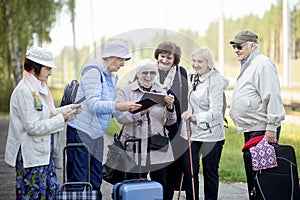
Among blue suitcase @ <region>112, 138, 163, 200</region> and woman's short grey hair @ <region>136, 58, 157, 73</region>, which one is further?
woman's short grey hair @ <region>136, 58, 157, 73</region>

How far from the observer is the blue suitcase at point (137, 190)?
4.80 metres

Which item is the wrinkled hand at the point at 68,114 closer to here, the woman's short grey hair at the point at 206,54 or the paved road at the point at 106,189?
the woman's short grey hair at the point at 206,54

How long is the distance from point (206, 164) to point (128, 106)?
1158 mm

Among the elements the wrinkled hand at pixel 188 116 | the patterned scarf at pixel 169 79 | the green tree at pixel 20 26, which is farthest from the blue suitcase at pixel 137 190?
the green tree at pixel 20 26

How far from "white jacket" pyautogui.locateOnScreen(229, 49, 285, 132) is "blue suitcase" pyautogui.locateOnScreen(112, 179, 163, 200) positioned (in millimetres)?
1165

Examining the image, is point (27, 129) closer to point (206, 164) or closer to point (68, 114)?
point (68, 114)

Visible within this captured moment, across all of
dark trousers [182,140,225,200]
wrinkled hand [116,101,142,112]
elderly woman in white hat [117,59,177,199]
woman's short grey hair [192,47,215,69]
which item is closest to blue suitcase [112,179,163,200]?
elderly woman in white hat [117,59,177,199]

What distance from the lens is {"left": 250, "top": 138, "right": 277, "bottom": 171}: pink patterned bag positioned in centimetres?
538

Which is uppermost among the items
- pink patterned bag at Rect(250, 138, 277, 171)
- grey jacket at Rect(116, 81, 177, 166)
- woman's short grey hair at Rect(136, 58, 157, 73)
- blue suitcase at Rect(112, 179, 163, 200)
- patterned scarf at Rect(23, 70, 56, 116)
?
woman's short grey hair at Rect(136, 58, 157, 73)

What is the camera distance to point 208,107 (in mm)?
5605

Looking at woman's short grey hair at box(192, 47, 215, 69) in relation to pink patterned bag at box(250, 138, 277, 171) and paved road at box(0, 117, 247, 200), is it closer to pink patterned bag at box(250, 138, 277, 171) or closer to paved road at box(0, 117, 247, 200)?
pink patterned bag at box(250, 138, 277, 171)

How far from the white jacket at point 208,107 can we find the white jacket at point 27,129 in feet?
5.00

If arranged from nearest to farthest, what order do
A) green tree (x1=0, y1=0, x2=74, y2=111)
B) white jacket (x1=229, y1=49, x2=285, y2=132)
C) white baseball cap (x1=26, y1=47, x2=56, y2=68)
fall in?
white baseball cap (x1=26, y1=47, x2=56, y2=68) < white jacket (x1=229, y1=49, x2=285, y2=132) < green tree (x1=0, y1=0, x2=74, y2=111)

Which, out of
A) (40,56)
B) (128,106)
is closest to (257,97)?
(128,106)
